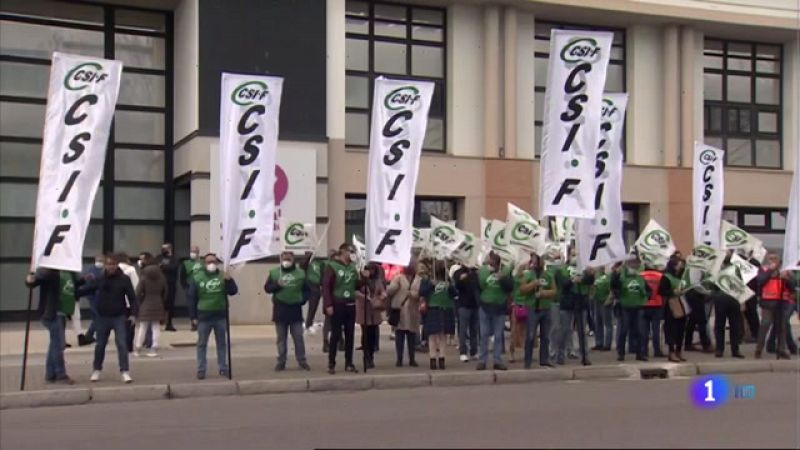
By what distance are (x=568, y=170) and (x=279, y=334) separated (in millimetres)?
5263

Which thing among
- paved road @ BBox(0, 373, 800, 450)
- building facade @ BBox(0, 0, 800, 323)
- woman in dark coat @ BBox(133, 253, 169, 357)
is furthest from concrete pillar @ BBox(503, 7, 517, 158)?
paved road @ BBox(0, 373, 800, 450)

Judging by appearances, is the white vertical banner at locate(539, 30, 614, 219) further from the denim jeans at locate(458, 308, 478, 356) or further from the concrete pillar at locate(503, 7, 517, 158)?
the concrete pillar at locate(503, 7, 517, 158)

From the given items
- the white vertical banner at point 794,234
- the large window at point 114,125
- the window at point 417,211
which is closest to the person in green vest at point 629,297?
the white vertical banner at point 794,234

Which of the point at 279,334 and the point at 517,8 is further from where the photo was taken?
the point at 517,8

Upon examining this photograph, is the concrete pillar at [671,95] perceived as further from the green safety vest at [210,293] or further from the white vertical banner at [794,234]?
the green safety vest at [210,293]

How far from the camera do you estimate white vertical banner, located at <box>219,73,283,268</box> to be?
13602 mm

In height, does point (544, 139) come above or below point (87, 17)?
below

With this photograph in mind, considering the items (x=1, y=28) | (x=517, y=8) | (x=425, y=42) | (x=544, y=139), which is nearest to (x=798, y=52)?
(x=517, y=8)

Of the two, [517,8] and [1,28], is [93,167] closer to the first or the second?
[1,28]

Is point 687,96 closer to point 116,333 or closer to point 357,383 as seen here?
point 357,383

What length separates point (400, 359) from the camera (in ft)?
48.6

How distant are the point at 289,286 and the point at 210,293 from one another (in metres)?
1.21

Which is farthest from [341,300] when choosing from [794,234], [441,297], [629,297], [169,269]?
[794,234]

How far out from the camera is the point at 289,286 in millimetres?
13953
